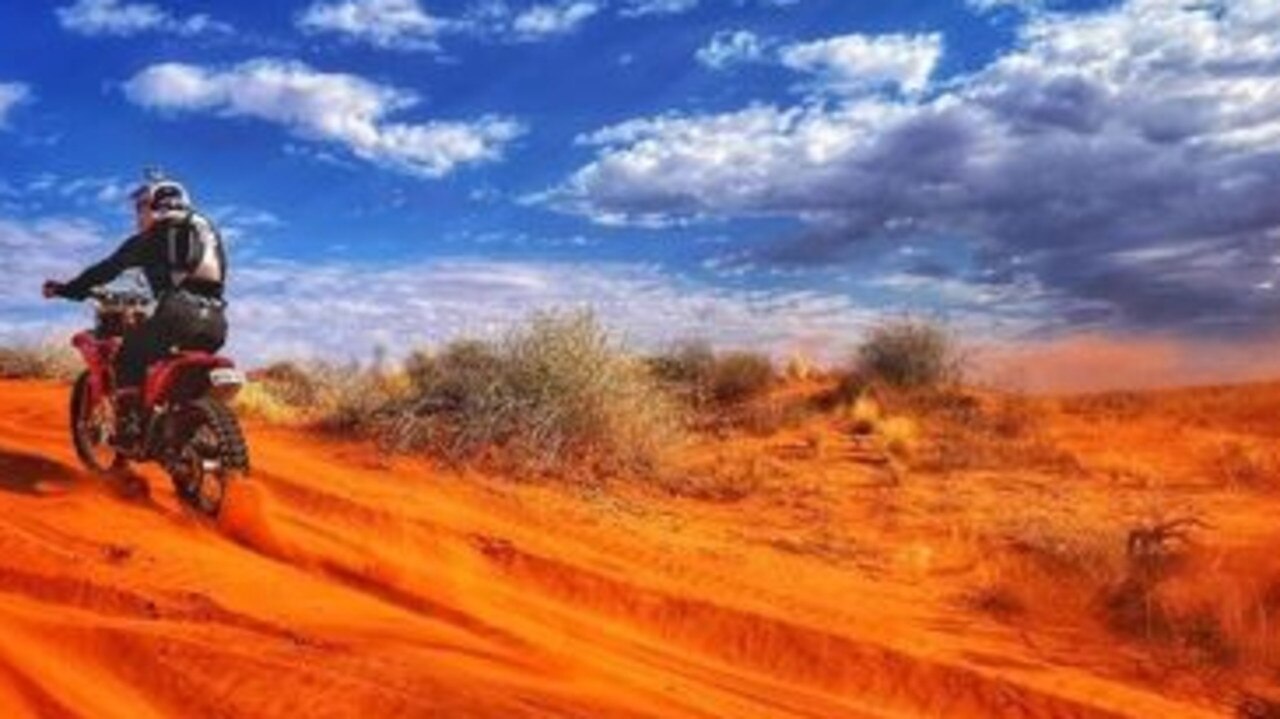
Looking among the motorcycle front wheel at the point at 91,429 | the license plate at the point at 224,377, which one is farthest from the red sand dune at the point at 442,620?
the license plate at the point at 224,377

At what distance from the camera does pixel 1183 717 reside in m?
8.85

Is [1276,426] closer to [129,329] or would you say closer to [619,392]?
[619,392]

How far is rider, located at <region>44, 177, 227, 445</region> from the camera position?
1152cm

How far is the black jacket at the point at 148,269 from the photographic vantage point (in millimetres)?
11633

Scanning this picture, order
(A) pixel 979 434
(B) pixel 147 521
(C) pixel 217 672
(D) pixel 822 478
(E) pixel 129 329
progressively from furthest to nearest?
1. (A) pixel 979 434
2. (D) pixel 822 478
3. (E) pixel 129 329
4. (B) pixel 147 521
5. (C) pixel 217 672

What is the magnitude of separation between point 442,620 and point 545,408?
639cm

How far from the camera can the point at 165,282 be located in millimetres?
11750

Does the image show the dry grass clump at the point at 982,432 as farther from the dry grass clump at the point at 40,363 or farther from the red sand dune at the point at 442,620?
the dry grass clump at the point at 40,363

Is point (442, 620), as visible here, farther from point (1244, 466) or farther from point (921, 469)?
point (1244, 466)

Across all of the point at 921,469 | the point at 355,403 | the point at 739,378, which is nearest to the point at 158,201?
the point at 355,403

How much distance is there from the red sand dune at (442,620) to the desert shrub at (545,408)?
1.68 metres

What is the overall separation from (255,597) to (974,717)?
148 inches

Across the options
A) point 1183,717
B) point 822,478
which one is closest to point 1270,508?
point 822,478

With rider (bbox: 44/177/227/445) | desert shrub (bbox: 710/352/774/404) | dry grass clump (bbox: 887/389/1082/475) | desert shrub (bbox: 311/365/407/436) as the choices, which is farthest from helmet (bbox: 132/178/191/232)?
desert shrub (bbox: 710/352/774/404)
